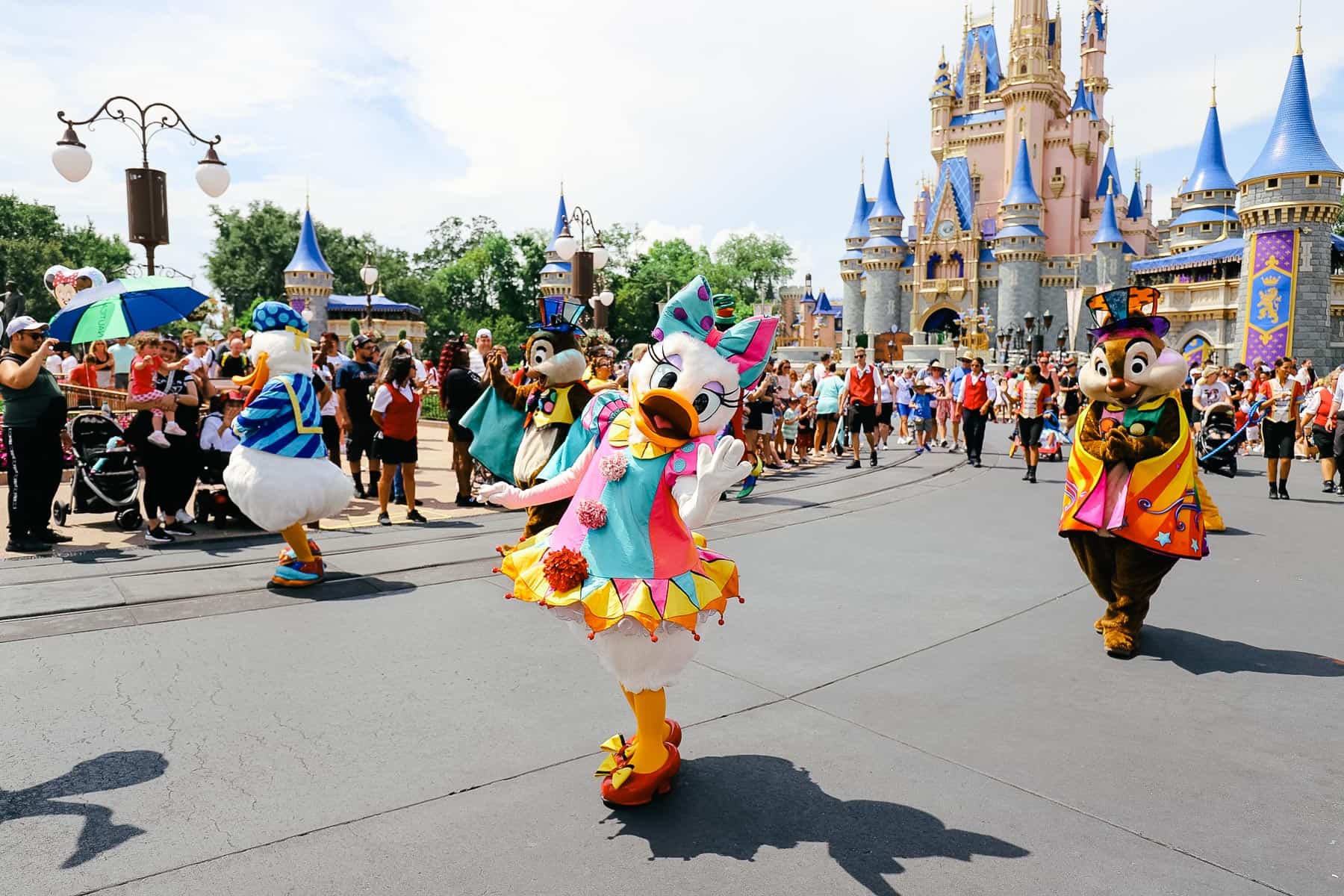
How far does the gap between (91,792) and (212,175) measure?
9.08 metres

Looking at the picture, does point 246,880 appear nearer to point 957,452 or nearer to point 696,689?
point 696,689

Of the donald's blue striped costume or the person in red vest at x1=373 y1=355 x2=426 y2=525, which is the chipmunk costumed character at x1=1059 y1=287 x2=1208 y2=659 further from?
the person in red vest at x1=373 y1=355 x2=426 y2=525

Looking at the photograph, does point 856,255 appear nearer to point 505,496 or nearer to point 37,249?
point 37,249

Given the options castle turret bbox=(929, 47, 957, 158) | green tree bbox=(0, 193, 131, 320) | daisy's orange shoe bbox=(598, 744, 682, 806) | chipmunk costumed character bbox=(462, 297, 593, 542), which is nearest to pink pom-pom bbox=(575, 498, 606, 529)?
daisy's orange shoe bbox=(598, 744, 682, 806)

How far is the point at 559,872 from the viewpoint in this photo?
107 inches

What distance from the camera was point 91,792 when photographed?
315 cm

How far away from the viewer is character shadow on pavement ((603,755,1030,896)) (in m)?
2.83

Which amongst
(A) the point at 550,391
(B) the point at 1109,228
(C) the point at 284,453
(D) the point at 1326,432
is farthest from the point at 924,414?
(B) the point at 1109,228

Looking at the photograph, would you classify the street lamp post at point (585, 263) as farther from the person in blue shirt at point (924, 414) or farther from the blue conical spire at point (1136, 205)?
the blue conical spire at point (1136, 205)

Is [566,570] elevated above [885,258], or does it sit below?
below

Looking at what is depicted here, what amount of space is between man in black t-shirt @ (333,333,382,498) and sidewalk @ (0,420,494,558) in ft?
2.26

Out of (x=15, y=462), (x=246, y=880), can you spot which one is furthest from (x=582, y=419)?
(x=15, y=462)

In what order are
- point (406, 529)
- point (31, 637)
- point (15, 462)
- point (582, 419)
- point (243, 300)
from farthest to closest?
point (243, 300), point (406, 529), point (15, 462), point (31, 637), point (582, 419)

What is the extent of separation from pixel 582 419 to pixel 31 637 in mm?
3665
